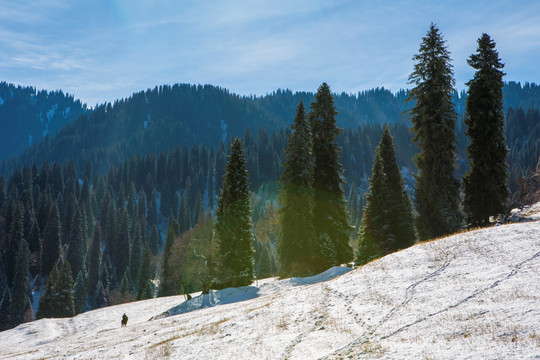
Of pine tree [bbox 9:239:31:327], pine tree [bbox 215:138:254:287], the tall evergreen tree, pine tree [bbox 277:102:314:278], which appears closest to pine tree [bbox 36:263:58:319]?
pine tree [bbox 9:239:31:327]

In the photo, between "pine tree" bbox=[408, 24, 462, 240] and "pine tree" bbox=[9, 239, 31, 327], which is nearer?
"pine tree" bbox=[408, 24, 462, 240]

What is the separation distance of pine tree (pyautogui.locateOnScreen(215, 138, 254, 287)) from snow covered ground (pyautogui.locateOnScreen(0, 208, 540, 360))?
1368 cm

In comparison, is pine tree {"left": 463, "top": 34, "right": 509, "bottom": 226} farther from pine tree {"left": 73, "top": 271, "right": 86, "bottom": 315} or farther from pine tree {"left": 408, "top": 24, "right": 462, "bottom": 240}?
pine tree {"left": 73, "top": 271, "right": 86, "bottom": 315}

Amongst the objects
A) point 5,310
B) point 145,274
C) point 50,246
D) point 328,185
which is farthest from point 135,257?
point 328,185

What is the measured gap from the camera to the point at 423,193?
31703 mm

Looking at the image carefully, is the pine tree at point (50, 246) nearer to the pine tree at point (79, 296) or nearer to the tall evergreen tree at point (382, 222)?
the pine tree at point (79, 296)

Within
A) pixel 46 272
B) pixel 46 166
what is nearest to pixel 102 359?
pixel 46 272

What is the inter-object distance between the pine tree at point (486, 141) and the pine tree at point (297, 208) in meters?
14.2

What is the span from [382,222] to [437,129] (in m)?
12.2

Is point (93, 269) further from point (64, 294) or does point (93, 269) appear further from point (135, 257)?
point (64, 294)

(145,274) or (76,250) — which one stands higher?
(76,250)

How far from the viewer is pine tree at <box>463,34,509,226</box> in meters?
28.9

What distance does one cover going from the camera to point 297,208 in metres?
37.3

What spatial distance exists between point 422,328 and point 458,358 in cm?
244
